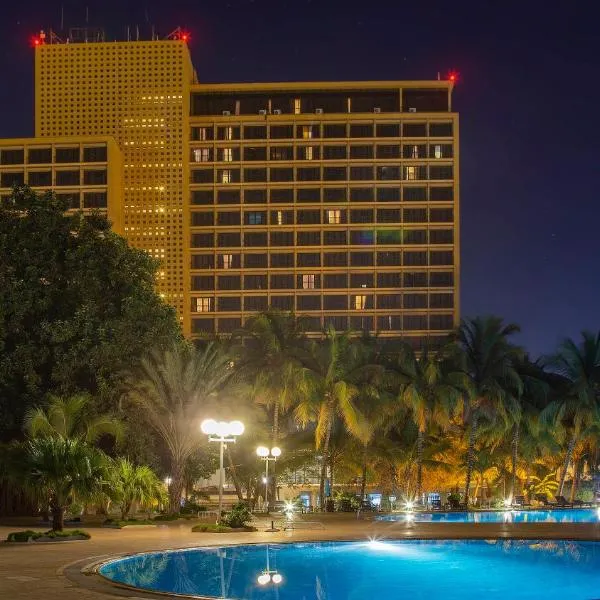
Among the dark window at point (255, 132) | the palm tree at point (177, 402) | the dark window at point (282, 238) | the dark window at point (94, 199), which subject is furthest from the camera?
the dark window at point (255, 132)

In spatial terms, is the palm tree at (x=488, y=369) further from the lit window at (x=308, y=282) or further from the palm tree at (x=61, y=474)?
the lit window at (x=308, y=282)

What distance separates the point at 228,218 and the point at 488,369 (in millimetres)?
53471

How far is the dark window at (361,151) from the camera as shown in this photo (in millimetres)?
96000

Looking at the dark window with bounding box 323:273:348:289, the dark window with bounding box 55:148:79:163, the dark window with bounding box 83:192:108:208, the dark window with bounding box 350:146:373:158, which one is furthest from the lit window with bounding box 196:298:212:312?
the dark window with bounding box 350:146:373:158

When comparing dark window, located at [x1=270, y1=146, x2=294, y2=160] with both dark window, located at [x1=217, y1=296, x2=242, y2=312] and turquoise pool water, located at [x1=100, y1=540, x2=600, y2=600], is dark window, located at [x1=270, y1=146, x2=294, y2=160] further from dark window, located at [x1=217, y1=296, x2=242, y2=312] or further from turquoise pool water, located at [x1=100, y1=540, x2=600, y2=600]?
turquoise pool water, located at [x1=100, y1=540, x2=600, y2=600]

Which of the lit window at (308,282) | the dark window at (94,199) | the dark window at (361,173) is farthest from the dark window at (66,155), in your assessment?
the dark window at (361,173)

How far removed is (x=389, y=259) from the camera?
94.9 meters

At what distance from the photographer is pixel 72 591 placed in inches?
599

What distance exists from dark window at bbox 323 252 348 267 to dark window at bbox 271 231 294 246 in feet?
11.4

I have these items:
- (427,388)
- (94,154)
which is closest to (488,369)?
(427,388)

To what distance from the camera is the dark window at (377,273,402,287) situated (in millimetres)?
94750

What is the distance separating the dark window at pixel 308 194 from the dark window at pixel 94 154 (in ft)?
58.5

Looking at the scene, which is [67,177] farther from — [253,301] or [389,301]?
[389,301]

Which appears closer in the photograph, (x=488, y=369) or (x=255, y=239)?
(x=488, y=369)
